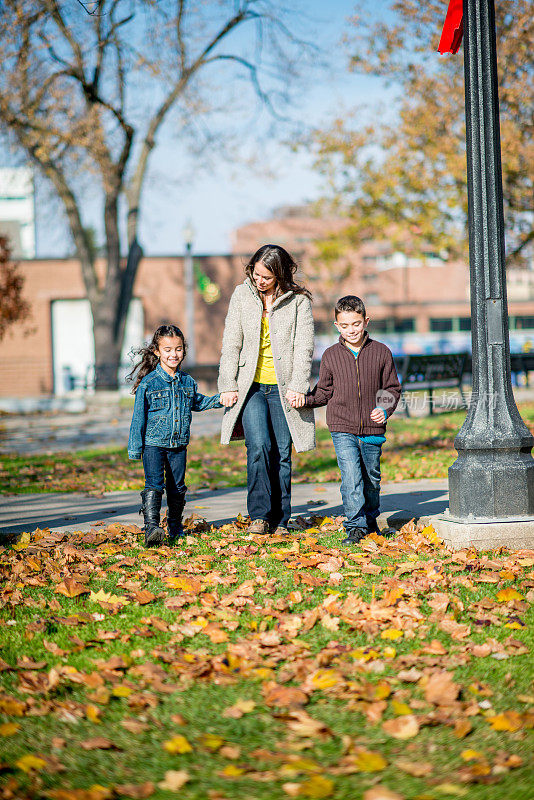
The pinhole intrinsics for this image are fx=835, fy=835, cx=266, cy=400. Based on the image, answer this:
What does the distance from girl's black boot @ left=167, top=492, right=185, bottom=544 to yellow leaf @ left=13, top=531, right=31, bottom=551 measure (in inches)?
Answer: 38.3

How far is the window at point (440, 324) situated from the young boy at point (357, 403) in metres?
39.4

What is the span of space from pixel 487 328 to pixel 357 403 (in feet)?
3.11

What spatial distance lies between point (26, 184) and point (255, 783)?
24298mm

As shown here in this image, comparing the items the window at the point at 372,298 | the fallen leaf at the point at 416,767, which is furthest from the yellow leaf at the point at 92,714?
the window at the point at 372,298

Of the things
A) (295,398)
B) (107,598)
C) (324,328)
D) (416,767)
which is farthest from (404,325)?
(416,767)

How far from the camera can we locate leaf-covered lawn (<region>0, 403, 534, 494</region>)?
8.86 metres

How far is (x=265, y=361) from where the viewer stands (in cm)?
559

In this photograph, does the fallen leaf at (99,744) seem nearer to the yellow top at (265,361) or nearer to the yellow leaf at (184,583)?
the yellow leaf at (184,583)

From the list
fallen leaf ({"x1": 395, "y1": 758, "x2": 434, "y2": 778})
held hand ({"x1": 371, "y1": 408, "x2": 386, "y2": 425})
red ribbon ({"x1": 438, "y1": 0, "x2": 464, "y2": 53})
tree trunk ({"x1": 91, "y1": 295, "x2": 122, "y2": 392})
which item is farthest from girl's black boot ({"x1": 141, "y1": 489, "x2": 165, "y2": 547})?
tree trunk ({"x1": 91, "y1": 295, "x2": 122, "y2": 392})

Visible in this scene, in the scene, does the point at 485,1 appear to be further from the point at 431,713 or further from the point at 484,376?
the point at 431,713

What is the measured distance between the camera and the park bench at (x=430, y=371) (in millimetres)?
15055

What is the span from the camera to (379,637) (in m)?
3.64

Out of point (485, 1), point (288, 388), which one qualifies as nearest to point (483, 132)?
point (485, 1)

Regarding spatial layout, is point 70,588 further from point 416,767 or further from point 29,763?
point 416,767
